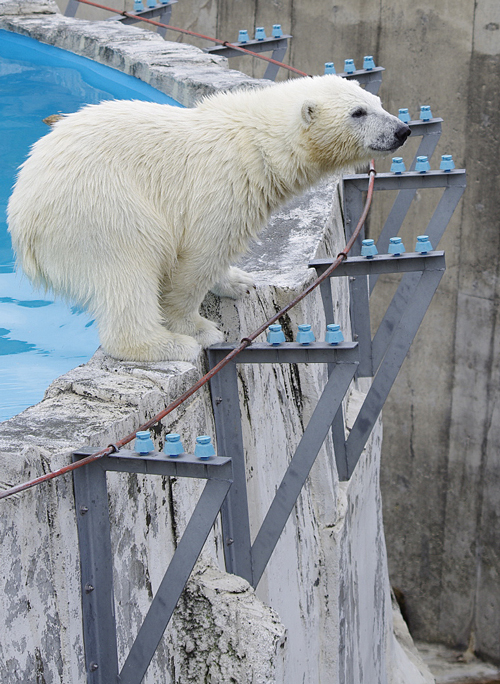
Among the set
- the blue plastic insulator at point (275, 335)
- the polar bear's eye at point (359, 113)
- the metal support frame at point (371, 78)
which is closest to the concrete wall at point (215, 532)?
the blue plastic insulator at point (275, 335)

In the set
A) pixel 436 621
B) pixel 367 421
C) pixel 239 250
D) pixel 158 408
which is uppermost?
pixel 239 250

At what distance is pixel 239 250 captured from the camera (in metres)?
2.62

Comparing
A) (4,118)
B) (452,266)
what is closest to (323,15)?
(452,266)

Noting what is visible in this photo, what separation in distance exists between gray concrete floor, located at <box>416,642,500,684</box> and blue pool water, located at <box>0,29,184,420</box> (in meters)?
5.42

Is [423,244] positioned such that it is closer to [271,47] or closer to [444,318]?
[271,47]

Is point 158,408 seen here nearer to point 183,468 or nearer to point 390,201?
point 183,468

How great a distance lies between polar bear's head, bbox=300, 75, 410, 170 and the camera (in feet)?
8.38

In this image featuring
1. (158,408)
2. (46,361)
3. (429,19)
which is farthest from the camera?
(429,19)

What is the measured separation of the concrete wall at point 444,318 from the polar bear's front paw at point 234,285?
14.9ft

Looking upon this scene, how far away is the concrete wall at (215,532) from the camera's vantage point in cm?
183

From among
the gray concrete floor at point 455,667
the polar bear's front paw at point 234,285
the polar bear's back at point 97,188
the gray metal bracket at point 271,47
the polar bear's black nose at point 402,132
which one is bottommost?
the gray concrete floor at point 455,667

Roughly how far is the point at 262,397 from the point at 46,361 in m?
0.99

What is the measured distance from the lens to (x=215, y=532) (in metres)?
2.55

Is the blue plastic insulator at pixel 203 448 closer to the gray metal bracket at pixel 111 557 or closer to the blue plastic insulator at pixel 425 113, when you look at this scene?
the gray metal bracket at pixel 111 557
